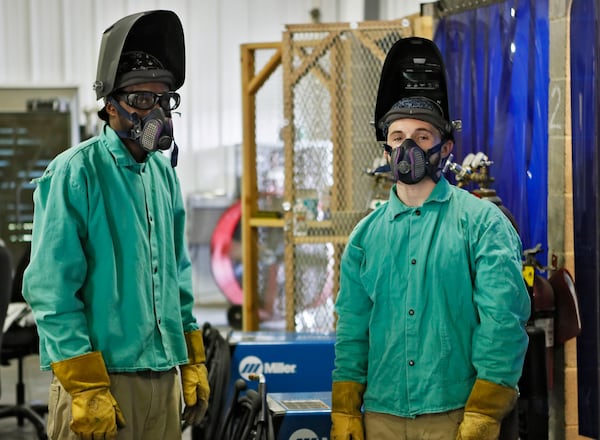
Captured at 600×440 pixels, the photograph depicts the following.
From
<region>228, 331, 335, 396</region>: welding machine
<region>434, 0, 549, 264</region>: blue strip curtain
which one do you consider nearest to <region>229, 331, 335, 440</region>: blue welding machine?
<region>228, 331, 335, 396</region>: welding machine

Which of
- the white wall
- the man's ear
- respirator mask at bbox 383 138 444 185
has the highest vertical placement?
the white wall

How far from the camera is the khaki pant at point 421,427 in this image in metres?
2.63

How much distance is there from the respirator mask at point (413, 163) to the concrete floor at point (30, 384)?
11.6ft

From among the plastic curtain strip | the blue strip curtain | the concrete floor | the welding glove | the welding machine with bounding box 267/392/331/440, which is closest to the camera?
the welding glove

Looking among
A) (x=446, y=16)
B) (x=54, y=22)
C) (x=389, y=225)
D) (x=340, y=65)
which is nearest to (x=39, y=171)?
(x=54, y=22)

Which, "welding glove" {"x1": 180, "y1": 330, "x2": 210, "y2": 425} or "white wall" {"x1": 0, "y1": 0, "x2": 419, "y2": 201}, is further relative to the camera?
"white wall" {"x1": 0, "y1": 0, "x2": 419, "y2": 201}

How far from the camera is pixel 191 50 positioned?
989 centimetres

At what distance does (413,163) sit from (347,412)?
0.69m

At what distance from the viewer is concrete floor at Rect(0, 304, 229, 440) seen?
5.94m

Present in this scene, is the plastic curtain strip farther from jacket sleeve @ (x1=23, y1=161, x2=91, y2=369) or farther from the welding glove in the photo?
jacket sleeve @ (x1=23, y1=161, x2=91, y2=369)

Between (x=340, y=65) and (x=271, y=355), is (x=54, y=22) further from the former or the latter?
(x=271, y=355)

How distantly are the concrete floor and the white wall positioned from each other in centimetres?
120

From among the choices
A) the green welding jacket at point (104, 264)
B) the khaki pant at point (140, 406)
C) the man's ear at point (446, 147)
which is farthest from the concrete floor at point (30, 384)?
the man's ear at point (446, 147)

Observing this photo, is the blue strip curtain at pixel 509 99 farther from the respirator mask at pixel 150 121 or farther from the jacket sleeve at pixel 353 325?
the respirator mask at pixel 150 121
